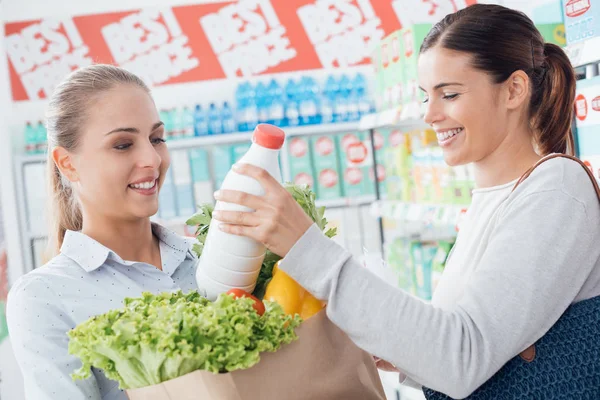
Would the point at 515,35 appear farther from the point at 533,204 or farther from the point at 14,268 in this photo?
the point at 14,268

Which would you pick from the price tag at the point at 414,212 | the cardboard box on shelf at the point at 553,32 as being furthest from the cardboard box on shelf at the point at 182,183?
the cardboard box on shelf at the point at 553,32

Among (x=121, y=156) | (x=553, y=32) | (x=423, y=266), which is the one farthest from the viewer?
(x=423, y=266)

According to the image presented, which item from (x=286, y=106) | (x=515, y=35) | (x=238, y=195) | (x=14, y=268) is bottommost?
(x=14, y=268)

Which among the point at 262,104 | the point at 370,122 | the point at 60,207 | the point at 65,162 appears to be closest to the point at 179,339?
the point at 65,162

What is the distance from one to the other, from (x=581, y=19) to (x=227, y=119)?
3355 millimetres

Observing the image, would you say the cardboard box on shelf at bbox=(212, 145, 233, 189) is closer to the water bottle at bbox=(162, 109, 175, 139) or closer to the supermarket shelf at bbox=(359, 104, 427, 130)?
the water bottle at bbox=(162, 109, 175, 139)

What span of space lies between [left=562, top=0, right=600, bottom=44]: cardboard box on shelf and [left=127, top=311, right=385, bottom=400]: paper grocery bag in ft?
5.11

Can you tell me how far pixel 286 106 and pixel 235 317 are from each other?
4274 mm

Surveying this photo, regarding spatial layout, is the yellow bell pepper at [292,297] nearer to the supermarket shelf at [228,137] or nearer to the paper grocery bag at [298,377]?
the paper grocery bag at [298,377]

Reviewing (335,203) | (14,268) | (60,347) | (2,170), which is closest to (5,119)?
(2,170)

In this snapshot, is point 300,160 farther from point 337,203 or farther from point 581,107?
point 581,107

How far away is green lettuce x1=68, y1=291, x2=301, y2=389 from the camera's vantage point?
1022 mm

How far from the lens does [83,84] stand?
1.67m

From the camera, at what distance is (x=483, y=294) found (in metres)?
1.11
